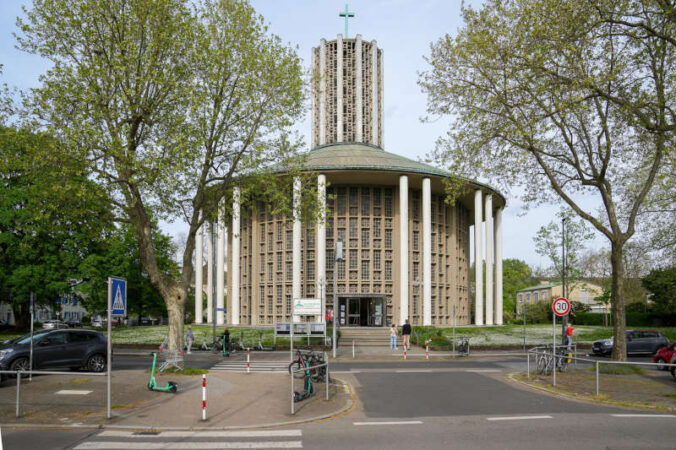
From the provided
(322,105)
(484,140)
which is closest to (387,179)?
(322,105)

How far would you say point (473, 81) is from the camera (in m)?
21.2

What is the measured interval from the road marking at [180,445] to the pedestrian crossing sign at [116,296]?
2.99m

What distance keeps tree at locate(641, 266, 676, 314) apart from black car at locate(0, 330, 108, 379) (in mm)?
53409

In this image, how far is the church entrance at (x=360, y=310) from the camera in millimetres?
48000

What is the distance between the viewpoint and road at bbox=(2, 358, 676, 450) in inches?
370

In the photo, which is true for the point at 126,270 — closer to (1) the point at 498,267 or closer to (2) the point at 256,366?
(2) the point at 256,366

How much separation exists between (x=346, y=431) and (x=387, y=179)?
128ft

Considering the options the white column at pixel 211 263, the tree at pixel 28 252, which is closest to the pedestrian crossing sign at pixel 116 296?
the white column at pixel 211 263

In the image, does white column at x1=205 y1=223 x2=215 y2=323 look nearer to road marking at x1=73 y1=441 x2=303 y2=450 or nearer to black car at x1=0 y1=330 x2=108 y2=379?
black car at x1=0 y1=330 x2=108 y2=379

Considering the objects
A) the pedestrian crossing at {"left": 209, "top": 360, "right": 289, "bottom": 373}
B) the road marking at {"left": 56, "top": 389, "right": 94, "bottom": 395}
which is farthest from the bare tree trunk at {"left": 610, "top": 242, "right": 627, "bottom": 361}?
the road marking at {"left": 56, "top": 389, "right": 94, "bottom": 395}

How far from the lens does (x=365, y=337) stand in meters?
38.5

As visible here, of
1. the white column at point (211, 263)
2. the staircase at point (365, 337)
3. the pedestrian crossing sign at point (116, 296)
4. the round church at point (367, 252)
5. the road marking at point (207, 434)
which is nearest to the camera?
the road marking at point (207, 434)

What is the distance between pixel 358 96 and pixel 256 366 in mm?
39356

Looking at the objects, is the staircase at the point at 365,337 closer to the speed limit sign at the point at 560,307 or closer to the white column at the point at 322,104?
the speed limit sign at the point at 560,307
